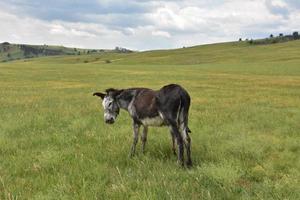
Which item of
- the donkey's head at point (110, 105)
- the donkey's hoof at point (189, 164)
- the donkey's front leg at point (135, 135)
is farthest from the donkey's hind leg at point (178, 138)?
the donkey's head at point (110, 105)

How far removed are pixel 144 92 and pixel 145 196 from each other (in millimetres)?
3493

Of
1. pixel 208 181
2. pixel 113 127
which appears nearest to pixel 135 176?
pixel 208 181

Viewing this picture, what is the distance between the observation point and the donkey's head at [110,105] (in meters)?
9.94

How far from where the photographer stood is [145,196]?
22.2 feet

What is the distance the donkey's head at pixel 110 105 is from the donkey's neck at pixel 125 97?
8 cm

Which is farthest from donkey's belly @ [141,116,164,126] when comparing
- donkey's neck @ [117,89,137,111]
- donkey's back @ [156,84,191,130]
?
donkey's neck @ [117,89,137,111]

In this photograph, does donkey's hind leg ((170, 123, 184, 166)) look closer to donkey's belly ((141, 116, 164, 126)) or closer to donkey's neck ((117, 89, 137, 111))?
donkey's belly ((141, 116, 164, 126))

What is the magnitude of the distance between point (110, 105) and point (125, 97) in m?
0.43

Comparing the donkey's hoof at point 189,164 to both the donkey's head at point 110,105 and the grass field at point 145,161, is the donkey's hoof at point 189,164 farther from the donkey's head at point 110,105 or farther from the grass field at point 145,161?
the donkey's head at point 110,105

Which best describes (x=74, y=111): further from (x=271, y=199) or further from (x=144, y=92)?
(x=271, y=199)

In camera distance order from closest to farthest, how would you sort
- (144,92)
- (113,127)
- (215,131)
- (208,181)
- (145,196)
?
(145,196)
(208,181)
(144,92)
(215,131)
(113,127)

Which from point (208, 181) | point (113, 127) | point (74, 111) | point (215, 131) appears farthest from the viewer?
point (74, 111)

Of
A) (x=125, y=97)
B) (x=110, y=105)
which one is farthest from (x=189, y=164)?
(x=110, y=105)

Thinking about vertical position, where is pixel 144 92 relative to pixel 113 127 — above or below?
above
